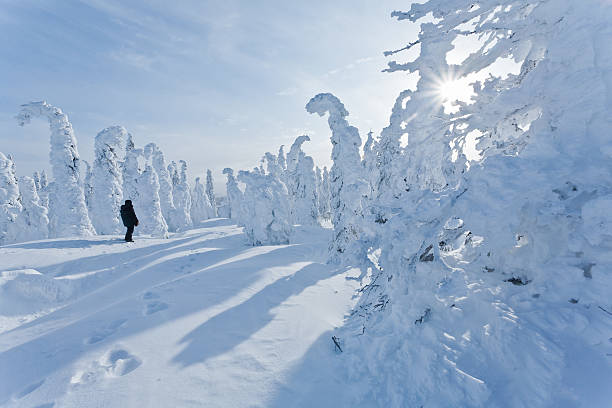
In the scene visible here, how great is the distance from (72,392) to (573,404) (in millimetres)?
3918

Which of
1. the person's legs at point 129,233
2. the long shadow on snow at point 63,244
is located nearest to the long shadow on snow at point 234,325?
the person's legs at point 129,233

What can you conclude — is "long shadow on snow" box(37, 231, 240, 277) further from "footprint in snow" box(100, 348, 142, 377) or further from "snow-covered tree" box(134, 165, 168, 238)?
"snow-covered tree" box(134, 165, 168, 238)

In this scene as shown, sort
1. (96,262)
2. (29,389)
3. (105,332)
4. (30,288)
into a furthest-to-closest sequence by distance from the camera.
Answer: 1. (96,262)
2. (30,288)
3. (105,332)
4. (29,389)

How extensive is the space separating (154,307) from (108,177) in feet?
59.6

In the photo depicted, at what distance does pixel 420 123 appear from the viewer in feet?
11.8

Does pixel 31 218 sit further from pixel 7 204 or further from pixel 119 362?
pixel 119 362

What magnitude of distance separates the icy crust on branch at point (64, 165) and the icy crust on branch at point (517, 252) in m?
18.0

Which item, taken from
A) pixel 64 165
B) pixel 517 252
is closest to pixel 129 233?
pixel 64 165

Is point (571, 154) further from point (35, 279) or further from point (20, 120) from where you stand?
point (20, 120)

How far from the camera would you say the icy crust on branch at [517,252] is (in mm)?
2029

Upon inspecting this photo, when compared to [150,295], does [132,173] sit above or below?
above

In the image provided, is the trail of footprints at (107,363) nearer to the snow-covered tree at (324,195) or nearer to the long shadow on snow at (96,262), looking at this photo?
the long shadow on snow at (96,262)

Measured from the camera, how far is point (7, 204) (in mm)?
19531

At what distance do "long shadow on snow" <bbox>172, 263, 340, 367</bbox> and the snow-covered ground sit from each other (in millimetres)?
14
